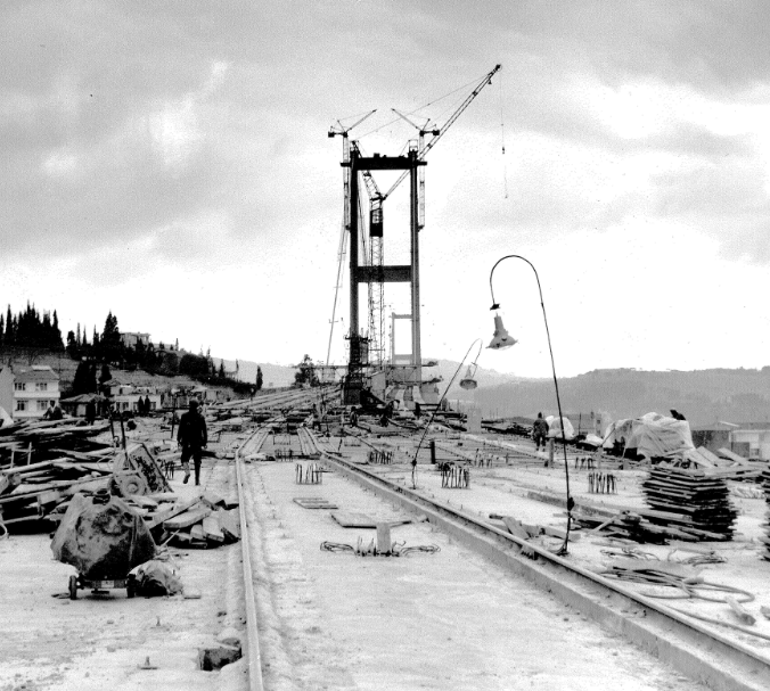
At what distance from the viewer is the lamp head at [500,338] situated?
11.5m

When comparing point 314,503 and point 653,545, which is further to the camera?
point 314,503

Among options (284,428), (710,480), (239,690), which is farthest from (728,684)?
(284,428)

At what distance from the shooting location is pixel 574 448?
35938 millimetres

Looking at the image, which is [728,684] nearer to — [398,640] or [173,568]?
[398,640]

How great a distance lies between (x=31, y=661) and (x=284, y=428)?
45.6 m

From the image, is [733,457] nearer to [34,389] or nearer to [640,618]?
[640,618]

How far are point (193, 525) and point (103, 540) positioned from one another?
3505 millimetres

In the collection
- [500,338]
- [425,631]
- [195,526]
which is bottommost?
[425,631]

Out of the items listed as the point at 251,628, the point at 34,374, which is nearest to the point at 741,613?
the point at 251,628

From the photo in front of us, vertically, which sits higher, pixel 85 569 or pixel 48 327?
pixel 48 327

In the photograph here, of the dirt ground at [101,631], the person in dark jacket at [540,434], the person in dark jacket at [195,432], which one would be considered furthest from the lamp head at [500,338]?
the person in dark jacket at [540,434]

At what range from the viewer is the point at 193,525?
1121 centimetres

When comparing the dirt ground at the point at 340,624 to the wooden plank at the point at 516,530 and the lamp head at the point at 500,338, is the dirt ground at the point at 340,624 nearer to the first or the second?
the wooden plank at the point at 516,530

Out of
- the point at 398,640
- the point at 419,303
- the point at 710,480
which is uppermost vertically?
the point at 419,303
